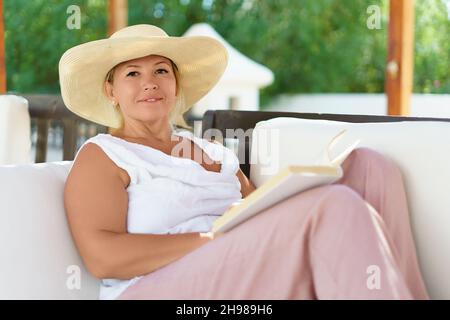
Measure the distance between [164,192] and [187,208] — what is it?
2.8 inches

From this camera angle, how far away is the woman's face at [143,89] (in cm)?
189

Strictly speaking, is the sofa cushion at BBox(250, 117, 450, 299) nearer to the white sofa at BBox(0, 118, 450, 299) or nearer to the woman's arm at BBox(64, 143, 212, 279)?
the white sofa at BBox(0, 118, 450, 299)

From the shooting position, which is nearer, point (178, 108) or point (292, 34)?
point (178, 108)

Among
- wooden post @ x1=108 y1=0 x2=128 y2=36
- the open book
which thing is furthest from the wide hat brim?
wooden post @ x1=108 y1=0 x2=128 y2=36

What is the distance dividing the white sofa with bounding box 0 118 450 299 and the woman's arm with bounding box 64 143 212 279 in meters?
0.05

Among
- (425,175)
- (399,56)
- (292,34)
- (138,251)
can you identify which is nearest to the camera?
→ (138,251)

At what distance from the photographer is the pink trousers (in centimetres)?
132

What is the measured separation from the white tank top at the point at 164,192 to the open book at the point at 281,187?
0.95 feet

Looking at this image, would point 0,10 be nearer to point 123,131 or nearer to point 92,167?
point 123,131

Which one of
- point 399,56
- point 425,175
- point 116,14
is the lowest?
point 425,175

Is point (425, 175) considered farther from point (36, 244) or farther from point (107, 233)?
point (36, 244)

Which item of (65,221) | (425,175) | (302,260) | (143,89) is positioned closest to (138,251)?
(65,221)

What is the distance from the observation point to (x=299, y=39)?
1020 centimetres

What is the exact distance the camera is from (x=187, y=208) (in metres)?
1.78
